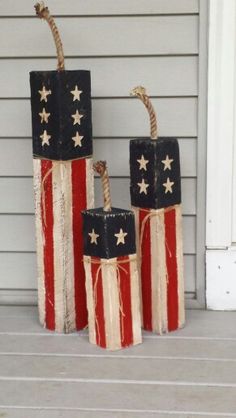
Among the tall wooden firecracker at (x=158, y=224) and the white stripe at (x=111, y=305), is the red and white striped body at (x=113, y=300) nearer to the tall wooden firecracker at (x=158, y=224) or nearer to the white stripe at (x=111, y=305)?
the white stripe at (x=111, y=305)

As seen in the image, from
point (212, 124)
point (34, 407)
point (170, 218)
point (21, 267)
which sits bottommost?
point (34, 407)

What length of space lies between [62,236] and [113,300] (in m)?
0.31

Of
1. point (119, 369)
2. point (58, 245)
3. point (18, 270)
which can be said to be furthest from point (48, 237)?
point (119, 369)

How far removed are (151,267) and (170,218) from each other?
185mm

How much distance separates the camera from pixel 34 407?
213cm

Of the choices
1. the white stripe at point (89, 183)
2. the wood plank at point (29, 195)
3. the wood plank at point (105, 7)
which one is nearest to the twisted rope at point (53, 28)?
the wood plank at point (105, 7)

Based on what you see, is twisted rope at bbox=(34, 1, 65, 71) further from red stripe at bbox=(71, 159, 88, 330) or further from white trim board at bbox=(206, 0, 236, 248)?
white trim board at bbox=(206, 0, 236, 248)

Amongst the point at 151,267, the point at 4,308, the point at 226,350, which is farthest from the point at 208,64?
the point at 4,308

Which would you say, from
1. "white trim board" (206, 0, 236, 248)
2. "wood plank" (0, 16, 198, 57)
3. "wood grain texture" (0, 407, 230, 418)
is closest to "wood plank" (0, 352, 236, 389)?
"wood grain texture" (0, 407, 230, 418)

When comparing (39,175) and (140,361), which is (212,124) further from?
(140,361)

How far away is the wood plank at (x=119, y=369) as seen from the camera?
231 cm

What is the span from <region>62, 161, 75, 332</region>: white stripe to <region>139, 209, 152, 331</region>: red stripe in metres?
0.25

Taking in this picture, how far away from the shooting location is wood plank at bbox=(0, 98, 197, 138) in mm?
2812

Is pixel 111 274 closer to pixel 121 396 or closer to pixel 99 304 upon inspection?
pixel 99 304
